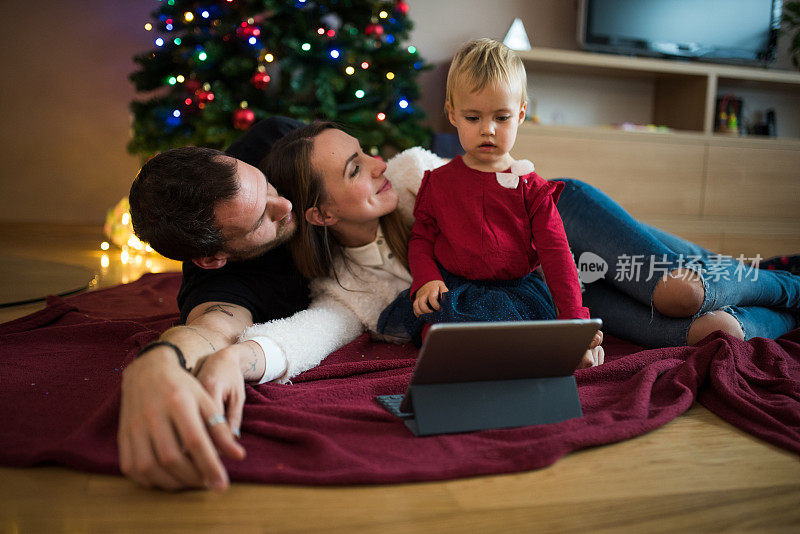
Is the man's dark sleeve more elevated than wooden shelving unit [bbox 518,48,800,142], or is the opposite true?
wooden shelving unit [bbox 518,48,800,142]

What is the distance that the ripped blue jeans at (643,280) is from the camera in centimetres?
132

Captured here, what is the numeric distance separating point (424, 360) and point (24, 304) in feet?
4.98

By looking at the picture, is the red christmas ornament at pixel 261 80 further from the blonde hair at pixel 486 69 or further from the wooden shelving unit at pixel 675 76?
the blonde hair at pixel 486 69

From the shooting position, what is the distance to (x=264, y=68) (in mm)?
2865

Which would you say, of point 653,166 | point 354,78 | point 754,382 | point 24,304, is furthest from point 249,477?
point 653,166

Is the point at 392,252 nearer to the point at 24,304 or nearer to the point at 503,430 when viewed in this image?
the point at 503,430

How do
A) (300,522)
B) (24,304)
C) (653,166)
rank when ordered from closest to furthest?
1. (300,522)
2. (24,304)
3. (653,166)

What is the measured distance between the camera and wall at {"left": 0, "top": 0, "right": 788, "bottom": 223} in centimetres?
348

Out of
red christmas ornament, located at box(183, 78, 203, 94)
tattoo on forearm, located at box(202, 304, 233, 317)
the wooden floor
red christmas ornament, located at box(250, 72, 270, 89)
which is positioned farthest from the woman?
red christmas ornament, located at box(183, 78, 203, 94)

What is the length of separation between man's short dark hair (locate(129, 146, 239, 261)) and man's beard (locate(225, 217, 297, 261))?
104mm

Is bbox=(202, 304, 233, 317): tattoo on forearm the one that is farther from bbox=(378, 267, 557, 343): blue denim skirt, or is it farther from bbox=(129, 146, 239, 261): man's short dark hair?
bbox=(378, 267, 557, 343): blue denim skirt

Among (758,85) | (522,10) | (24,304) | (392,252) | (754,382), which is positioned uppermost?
(522,10)

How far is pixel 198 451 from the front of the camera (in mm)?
693

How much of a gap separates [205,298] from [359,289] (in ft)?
1.10
